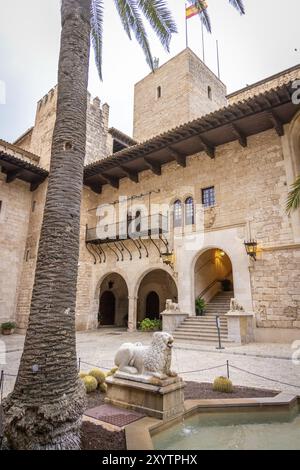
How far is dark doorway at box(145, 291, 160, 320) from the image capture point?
792 inches

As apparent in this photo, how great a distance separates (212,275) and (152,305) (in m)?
5.72

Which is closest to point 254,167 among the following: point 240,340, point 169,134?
point 169,134

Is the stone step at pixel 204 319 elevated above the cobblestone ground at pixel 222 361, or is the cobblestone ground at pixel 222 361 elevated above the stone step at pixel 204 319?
the stone step at pixel 204 319

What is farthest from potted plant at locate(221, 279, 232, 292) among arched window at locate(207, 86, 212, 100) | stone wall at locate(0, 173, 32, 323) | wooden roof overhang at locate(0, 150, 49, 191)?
arched window at locate(207, 86, 212, 100)

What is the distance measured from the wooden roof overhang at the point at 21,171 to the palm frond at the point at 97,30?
8.98 metres

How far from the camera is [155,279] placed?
20.1 metres

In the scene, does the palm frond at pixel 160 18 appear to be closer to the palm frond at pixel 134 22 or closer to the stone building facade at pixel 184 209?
the palm frond at pixel 134 22

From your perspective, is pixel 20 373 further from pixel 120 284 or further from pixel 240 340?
pixel 120 284

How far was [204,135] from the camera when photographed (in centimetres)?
1334

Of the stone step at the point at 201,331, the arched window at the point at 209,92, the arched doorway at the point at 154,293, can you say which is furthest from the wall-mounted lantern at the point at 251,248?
the arched window at the point at 209,92

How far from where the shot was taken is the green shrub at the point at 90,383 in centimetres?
496

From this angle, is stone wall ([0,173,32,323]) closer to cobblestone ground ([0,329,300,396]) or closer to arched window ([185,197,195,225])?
cobblestone ground ([0,329,300,396])

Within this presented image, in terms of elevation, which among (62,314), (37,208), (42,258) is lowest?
(62,314)
